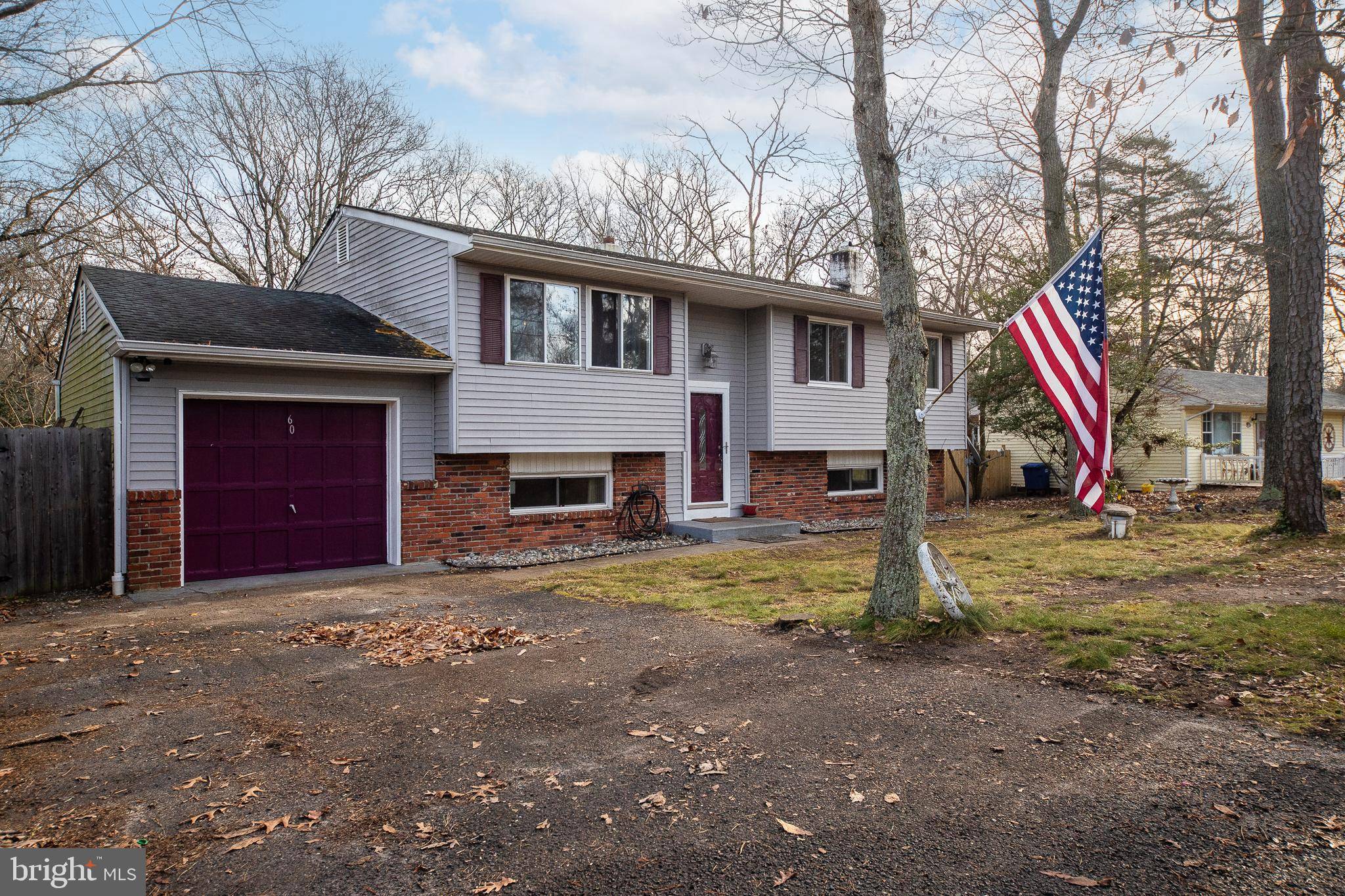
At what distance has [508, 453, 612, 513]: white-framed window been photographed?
457 inches

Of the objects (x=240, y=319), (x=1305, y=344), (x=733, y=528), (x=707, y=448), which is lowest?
(x=733, y=528)

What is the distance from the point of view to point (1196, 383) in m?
25.3

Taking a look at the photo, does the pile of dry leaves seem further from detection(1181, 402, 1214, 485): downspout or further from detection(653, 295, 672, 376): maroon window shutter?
detection(1181, 402, 1214, 485): downspout

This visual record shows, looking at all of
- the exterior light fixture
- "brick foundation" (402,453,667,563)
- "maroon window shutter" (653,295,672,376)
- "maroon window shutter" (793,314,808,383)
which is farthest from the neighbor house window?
the exterior light fixture

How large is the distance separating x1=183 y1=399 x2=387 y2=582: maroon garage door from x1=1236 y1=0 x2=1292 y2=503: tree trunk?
12.2 metres

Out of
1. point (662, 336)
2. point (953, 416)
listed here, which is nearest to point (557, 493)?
point (662, 336)

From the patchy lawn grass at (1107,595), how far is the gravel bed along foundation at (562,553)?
104 cm

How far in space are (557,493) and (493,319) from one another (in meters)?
2.85

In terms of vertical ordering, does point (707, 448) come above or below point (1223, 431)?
below

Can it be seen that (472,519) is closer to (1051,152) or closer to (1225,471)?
(1051,152)

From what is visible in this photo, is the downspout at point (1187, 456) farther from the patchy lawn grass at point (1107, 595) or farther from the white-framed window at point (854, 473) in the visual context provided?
the white-framed window at point (854, 473)

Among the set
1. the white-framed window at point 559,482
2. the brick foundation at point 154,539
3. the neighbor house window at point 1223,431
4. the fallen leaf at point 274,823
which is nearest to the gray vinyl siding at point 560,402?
the white-framed window at point 559,482

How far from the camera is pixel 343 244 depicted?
43.8 feet

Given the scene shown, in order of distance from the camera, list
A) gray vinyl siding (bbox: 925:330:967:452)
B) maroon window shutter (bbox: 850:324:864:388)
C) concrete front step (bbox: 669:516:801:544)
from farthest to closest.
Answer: gray vinyl siding (bbox: 925:330:967:452)
maroon window shutter (bbox: 850:324:864:388)
concrete front step (bbox: 669:516:801:544)
